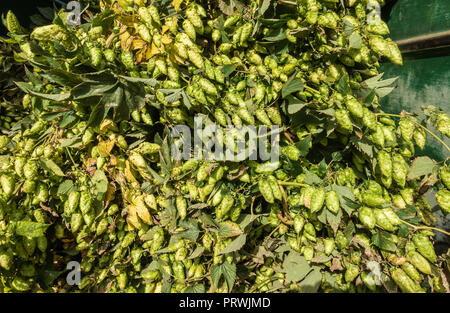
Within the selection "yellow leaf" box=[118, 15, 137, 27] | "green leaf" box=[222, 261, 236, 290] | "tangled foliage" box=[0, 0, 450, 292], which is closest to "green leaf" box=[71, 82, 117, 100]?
"tangled foliage" box=[0, 0, 450, 292]

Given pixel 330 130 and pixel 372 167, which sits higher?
pixel 330 130

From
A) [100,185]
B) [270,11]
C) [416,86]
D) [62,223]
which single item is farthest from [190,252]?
[416,86]

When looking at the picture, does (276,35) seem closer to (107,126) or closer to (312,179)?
(312,179)

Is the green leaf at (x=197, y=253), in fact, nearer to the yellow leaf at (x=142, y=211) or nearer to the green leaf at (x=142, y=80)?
the yellow leaf at (x=142, y=211)

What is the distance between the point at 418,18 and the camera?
66.6 inches

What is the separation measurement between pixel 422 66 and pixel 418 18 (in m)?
0.31

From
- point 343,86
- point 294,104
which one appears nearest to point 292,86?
point 294,104

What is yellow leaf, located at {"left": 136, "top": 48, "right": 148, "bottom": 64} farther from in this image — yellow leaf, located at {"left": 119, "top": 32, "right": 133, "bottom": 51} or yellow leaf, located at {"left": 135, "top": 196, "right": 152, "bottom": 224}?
yellow leaf, located at {"left": 135, "top": 196, "right": 152, "bottom": 224}

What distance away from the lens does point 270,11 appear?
3.85ft

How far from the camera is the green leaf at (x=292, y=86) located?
109 centimetres

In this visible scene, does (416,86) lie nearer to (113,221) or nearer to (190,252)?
(190,252)

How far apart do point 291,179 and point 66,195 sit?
1.09 m

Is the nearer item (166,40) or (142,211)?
(166,40)

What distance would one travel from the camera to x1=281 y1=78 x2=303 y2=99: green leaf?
109cm
